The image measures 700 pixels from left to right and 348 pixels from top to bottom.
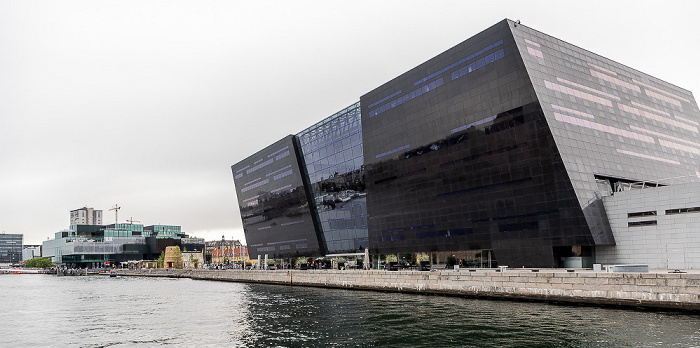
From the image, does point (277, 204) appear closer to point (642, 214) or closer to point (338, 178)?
point (338, 178)

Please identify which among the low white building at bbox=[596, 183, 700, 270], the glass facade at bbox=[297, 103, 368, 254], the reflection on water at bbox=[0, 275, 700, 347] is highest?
the glass facade at bbox=[297, 103, 368, 254]

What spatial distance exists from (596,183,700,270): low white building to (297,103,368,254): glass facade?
40.4 metres

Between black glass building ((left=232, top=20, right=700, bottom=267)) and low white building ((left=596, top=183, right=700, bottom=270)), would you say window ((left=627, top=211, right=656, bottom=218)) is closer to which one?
low white building ((left=596, top=183, right=700, bottom=270))

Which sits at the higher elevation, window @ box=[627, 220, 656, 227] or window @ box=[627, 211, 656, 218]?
window @ box=[627, 211, 656, 218]

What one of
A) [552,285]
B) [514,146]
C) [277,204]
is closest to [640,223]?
[514,146]

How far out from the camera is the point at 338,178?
94.6m

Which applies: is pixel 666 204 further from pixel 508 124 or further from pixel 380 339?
pixel 380 339

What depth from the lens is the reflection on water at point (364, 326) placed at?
26391 millimetres

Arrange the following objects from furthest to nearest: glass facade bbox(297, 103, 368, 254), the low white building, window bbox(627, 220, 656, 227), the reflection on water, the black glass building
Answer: glass facade bbox(297, 103, 368, 254)
the black glass building
window bbox(627, 220, 656, 227)
the low white building
the reflection on water

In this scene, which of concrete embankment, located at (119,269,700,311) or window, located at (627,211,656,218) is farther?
window, located at (627,211,656,218)

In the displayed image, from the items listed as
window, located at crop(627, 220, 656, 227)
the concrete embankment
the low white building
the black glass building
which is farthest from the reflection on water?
Answer: window, located at crop(627, 220, 656, 227)

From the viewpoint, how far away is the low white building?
159 feet

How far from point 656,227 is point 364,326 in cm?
3525

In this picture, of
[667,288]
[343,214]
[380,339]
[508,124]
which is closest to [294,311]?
[380,339]
